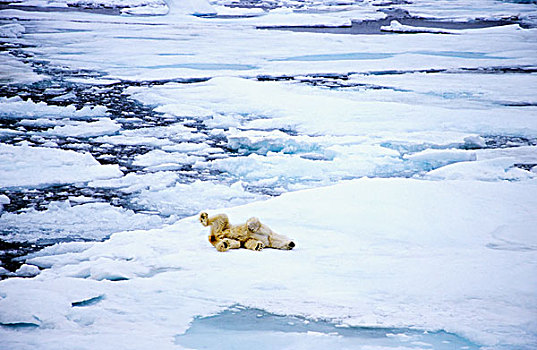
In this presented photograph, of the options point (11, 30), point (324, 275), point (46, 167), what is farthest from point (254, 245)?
point (11, 30)

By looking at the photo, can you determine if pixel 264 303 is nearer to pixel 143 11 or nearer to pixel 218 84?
pixel 218 84

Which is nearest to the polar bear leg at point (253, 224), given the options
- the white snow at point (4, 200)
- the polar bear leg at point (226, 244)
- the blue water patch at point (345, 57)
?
the polar bear leg at point (226, 244)

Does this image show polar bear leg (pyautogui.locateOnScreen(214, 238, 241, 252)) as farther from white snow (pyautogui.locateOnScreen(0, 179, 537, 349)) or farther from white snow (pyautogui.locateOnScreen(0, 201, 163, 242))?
white snow (pyautogui.locateOnScreen(0, 201, 163, 242))

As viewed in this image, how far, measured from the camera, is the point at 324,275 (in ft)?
10.1

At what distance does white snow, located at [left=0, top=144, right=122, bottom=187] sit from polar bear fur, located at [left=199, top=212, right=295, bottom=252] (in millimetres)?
2146

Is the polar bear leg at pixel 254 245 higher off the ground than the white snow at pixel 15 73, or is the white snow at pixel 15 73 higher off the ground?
the polar bear leg at pixel 254 245

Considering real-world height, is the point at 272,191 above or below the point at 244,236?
below

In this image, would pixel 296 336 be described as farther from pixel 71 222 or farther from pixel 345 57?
pixel 345 57

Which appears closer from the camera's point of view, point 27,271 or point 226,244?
point 27,271

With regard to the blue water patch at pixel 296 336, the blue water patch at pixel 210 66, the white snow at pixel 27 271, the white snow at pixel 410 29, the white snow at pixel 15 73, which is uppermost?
the white snow at pixel 410 29

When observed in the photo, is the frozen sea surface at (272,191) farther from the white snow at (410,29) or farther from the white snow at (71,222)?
the white snow at (410,29)

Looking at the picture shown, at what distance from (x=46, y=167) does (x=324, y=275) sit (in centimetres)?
346

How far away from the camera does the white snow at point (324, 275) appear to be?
251 centimetres

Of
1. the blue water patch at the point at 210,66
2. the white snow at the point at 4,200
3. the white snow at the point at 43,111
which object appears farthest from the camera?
the blue water patch at the point at 210,66
